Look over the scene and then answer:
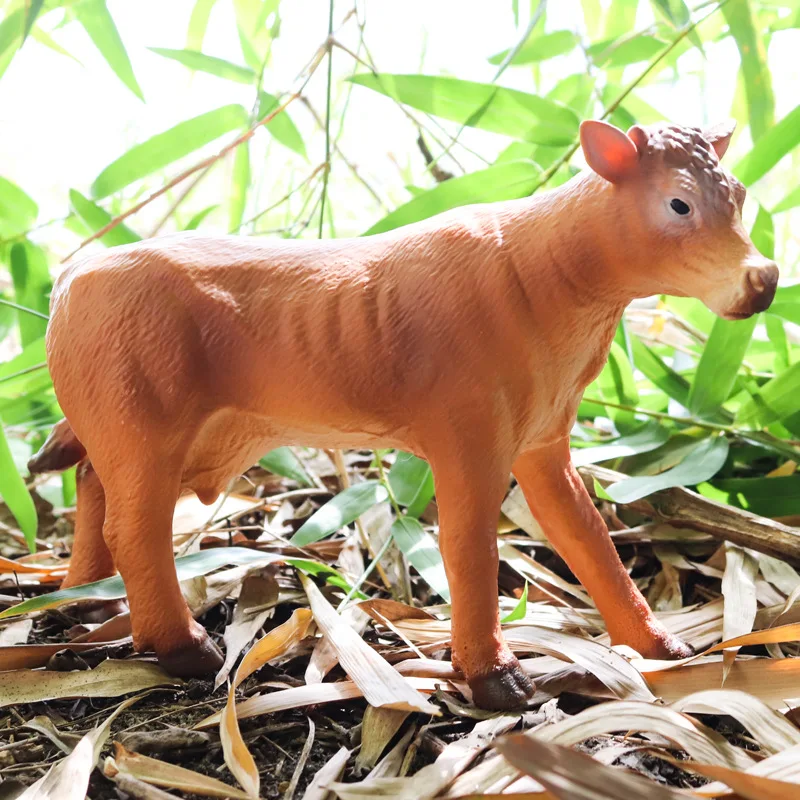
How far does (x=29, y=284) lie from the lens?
1483 mm

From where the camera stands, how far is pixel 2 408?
1.49 meters

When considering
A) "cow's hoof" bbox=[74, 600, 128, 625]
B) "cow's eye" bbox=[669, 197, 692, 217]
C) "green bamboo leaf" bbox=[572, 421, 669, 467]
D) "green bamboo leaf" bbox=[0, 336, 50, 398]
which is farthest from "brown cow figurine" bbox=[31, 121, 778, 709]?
"green bamboo leaf" bbox=[0, 336, 50, 398]

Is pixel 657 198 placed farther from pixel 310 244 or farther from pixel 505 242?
pixel 310 244

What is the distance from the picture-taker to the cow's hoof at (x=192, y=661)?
36.7 inches

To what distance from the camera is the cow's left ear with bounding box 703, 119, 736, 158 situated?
87 centimetres

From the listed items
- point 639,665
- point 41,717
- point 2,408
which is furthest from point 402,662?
point 2,408

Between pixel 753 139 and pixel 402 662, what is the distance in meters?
1.07

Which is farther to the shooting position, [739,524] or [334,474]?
[334,474]

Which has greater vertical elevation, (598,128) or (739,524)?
(598,128)

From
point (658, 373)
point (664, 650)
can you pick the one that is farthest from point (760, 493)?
point (664, 650)

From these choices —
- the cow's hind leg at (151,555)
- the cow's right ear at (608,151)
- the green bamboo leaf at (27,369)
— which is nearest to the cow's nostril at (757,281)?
the cow's right ear at (608,151)

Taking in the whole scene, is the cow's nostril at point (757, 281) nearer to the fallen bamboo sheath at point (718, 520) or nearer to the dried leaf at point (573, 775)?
the dried leaf at point (573, 775)

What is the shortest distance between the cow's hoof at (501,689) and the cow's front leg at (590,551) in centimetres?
18

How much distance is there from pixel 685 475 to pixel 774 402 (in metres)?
0.23
